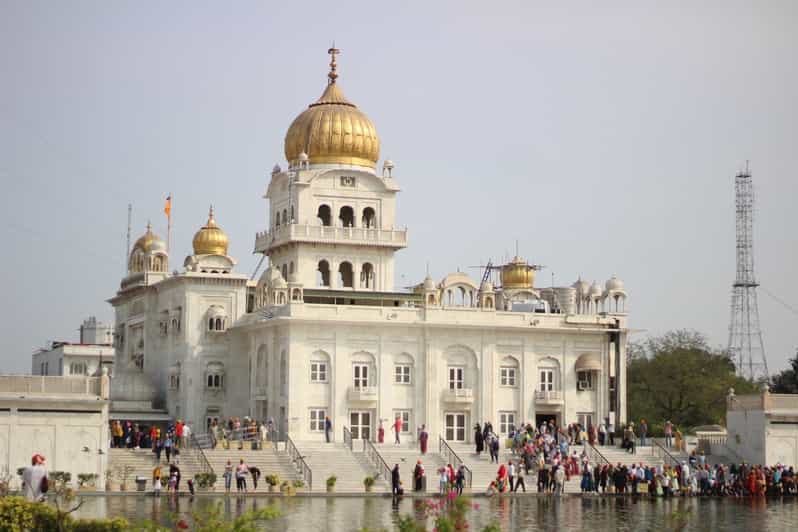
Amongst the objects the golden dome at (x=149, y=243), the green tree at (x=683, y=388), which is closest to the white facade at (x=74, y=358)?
the golden dome at (x=149, y=243)

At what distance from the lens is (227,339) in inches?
2566

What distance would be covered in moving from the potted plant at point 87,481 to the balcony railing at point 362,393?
13.1m

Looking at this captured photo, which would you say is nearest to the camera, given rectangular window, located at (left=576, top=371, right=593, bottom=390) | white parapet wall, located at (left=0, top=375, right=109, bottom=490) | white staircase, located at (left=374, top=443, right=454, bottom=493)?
white parapet wall, located at (left=0, top=375, right=109, bottom=490)

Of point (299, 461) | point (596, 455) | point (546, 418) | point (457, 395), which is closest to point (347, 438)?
point (299, 461)

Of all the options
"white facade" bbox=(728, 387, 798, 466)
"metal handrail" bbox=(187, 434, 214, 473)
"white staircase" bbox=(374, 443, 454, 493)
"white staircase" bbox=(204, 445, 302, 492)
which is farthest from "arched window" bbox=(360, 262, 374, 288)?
"white facade" bbox=(728, 387, 798, 466)

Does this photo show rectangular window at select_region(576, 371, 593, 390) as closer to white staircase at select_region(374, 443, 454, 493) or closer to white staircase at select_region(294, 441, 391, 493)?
white staircase at select_region(374, 443, 454, 493)

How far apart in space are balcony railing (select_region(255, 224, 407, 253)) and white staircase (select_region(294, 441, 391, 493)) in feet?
41.6

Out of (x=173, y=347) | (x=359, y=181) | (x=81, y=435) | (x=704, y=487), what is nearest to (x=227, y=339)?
(x=173, y=347)

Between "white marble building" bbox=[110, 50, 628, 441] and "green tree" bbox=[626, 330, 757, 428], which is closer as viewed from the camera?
"white marble building" bbox=[110, 50, 628, 441]

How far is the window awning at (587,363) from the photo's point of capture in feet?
211

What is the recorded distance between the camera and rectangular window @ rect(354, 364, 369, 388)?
200 ft

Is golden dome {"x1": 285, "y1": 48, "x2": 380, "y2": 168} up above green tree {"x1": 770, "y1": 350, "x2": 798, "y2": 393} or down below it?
above

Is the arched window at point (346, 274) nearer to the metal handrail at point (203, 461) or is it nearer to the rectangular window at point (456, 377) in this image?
the rectangular window at point (456, 377)

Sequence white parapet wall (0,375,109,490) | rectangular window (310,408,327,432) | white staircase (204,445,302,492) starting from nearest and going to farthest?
white parapet wall (0,375,109,490) → white staircase (204,445,302,492) → rectangular window (310,408,327,432)
